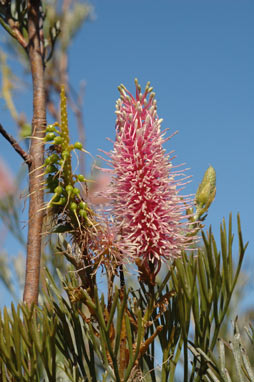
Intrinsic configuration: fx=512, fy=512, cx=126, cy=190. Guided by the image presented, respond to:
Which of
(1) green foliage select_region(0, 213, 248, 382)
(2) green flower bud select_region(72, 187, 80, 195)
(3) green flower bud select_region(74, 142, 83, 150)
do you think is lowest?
(1) green foliage select_region(0, 213, 248, 382)

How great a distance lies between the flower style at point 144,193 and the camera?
667 millimetres

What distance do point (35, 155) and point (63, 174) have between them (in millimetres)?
267

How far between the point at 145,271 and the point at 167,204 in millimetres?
94

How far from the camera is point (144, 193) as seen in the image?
0.67 meters

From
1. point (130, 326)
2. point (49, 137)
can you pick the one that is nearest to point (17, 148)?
point (49, 137)

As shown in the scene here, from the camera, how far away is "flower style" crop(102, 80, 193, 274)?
0.67 metres

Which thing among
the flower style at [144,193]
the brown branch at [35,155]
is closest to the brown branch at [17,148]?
the brown branch at [35,155]

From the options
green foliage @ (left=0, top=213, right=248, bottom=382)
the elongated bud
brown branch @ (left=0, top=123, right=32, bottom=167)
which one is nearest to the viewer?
green foliage @ (left=0, top=213, right=248, bottom=382)

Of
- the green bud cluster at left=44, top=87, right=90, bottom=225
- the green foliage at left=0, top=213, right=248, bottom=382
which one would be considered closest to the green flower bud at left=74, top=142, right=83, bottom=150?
the green bud cluster at left=44, top=87, right=90, bottom=225

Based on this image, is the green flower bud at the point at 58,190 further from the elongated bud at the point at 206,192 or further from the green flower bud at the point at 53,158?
the elongated bud at the point at 206,192

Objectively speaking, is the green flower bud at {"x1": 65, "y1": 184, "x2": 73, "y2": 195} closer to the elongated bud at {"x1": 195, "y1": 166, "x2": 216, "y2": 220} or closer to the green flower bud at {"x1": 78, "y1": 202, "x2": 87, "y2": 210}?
the green flower bud at {"x1": 78, "y1": 202, "x2": 87, "y2": 210}

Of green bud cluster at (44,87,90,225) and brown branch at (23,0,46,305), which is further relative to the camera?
brown branch at (23,0,46,305)

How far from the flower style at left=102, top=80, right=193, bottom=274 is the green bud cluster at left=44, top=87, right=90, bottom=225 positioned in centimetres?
7

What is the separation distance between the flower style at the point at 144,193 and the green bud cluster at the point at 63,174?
7 cm
